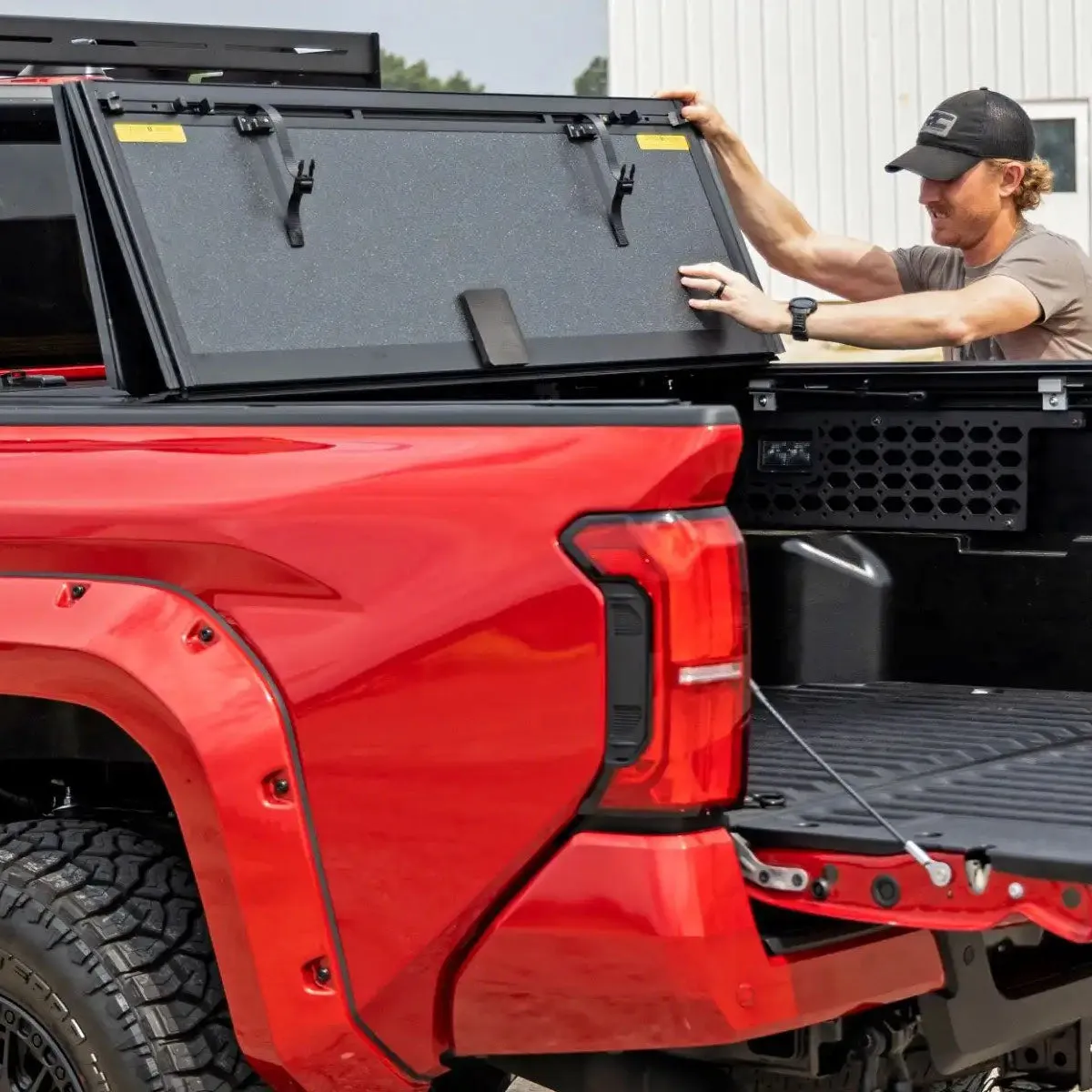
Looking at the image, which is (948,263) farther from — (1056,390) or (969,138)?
(1056,390)

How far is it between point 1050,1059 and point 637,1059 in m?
0.80

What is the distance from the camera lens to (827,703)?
342cm

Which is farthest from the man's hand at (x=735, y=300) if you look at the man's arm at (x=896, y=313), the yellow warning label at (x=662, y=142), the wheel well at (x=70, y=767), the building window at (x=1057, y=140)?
the building window at (x=1057, y=140)

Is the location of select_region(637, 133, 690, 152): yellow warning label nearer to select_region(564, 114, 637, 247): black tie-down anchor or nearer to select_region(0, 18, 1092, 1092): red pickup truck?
select_region(564, 114, 637, 247): black tie-down anchor

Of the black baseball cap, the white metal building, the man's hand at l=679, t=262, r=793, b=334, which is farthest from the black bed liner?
the white metal building

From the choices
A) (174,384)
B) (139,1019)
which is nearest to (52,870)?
(139,1019)

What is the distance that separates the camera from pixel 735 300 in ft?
12.6

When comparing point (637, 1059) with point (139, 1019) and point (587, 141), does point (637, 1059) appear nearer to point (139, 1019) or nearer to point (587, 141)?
point (139, 1019)

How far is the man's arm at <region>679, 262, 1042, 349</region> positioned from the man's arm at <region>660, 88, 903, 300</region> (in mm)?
519

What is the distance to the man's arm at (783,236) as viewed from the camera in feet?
14.1

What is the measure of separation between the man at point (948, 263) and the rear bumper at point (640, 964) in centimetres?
177

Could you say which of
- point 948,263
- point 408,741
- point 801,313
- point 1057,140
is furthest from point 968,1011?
point 1057,140

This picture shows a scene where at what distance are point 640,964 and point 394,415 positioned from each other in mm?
760

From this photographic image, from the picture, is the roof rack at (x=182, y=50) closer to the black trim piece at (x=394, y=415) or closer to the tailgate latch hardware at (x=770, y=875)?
the black trim piece at (x=394, y=415)
